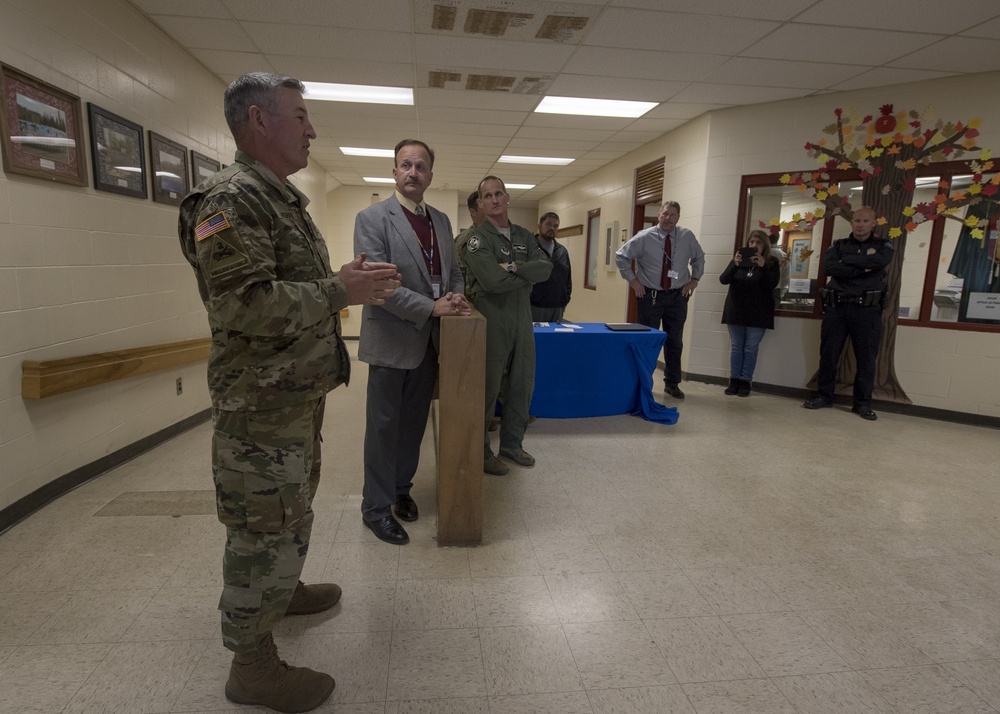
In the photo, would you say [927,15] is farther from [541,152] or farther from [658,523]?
[541,152]

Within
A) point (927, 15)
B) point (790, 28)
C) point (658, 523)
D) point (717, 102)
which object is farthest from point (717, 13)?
point (658, 523)

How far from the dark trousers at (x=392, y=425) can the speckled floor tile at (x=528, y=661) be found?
785 mm

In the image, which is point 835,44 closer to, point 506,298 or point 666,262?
point 666,262

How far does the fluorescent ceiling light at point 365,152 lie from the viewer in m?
7.20

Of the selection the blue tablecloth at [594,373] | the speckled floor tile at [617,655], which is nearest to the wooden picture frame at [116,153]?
the blue tablecloth at [594,373]

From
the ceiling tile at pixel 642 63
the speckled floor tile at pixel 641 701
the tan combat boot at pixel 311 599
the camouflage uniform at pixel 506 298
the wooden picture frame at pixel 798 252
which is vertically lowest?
the speckled floor tile at pixel 641 701

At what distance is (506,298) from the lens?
2918 millimetres

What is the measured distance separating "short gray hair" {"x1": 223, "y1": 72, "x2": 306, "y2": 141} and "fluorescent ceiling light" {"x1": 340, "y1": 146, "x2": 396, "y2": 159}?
6326 mm

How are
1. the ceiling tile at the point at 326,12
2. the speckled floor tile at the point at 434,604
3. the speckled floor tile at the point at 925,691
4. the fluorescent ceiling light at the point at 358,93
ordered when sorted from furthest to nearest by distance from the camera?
the fluorescent ceiling light at the point at 358,93, the ceiling tile at the point at 326,12, the speckled floor tile at the point at 434,604, the speckled floor tile at the point at 925,691

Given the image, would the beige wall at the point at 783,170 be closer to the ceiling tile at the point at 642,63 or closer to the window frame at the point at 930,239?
the window frame at the point at 930,239

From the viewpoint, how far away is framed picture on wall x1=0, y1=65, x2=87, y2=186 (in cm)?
228

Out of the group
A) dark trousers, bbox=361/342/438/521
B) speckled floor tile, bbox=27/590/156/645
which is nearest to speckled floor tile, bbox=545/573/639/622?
dark trousers, bbox=361/342/438/521

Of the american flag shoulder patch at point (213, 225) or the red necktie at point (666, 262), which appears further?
the red necktie at point (666, 262)

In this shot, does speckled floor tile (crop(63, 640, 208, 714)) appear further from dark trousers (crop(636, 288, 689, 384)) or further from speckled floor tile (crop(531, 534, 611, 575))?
dark trousers (crop(636, 288, 689, 384))
